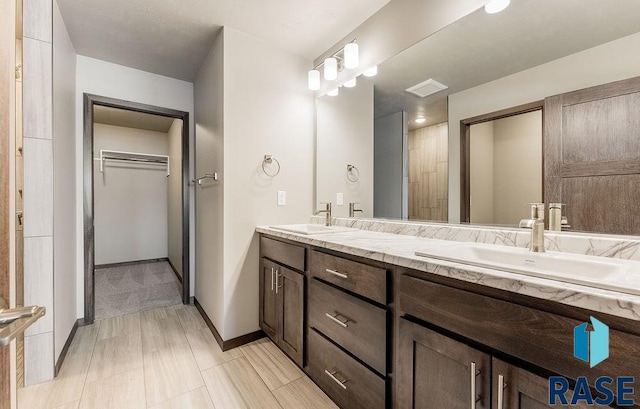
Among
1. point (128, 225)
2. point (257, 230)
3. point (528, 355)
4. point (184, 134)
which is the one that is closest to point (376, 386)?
point (528, 355)

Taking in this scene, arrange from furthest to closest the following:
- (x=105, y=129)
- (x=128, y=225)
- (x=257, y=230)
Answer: (x=128, y=225)
(x=105, y=129)
(x=257, y=230)

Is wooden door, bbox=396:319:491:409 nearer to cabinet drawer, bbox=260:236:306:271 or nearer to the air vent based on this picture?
cabinet drawer, bbox=260:236:306:271

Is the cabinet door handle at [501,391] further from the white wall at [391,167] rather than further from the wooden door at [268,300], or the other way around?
the wooden door at [268,300]

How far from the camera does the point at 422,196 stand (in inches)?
70.1

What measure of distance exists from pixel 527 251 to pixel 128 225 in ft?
17.2

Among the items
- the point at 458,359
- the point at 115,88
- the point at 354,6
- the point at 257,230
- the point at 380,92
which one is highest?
the point at 354,6

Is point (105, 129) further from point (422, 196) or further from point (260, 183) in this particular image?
point (422, 196)

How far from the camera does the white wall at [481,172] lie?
1.47 meters

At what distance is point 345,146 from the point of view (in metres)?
2.32

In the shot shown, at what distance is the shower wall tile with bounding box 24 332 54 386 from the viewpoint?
1640 mm

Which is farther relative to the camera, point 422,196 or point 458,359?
point 422,196

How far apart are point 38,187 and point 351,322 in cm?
196

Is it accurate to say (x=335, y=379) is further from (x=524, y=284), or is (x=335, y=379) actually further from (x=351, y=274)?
(x=524, y=284)

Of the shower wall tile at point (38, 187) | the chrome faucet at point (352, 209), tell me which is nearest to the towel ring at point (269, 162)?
the chrome faucet at point (352, 209)
